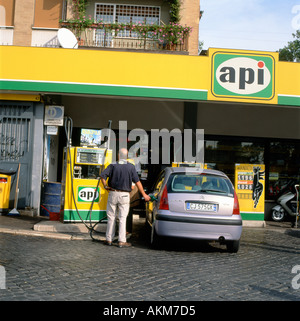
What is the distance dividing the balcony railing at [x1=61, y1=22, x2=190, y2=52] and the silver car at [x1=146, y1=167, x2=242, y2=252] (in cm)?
918

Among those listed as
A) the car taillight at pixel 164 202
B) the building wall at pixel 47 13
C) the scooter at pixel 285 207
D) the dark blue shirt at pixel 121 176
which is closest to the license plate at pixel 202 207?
the car taillight at pixel 164 202

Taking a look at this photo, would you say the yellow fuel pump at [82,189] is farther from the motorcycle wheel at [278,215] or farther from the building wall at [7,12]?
the building wall at [7,12]

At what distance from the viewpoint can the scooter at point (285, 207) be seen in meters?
12.7

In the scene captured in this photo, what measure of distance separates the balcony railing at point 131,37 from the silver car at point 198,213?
9.18 metres

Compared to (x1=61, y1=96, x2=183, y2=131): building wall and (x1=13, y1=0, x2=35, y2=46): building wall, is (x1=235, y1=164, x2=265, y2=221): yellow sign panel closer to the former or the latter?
(x1=61, y1=96, x2=183, y2=131): building wall

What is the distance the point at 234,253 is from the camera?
281 inches

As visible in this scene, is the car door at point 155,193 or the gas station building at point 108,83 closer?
the car door at point 155,193

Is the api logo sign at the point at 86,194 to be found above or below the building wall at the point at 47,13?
below

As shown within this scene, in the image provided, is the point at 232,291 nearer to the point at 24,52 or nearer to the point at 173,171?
the point at 173,171

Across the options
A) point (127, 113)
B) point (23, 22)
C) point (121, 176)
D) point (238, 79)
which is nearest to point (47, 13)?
point (23, 22)

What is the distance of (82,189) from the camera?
28.7ft

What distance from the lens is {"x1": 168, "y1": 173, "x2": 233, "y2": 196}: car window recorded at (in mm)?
6980

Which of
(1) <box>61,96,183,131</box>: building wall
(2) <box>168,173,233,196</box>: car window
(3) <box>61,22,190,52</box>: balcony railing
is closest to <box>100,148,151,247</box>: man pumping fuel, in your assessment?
(2) <box>168,173,233,196</box>: car window
